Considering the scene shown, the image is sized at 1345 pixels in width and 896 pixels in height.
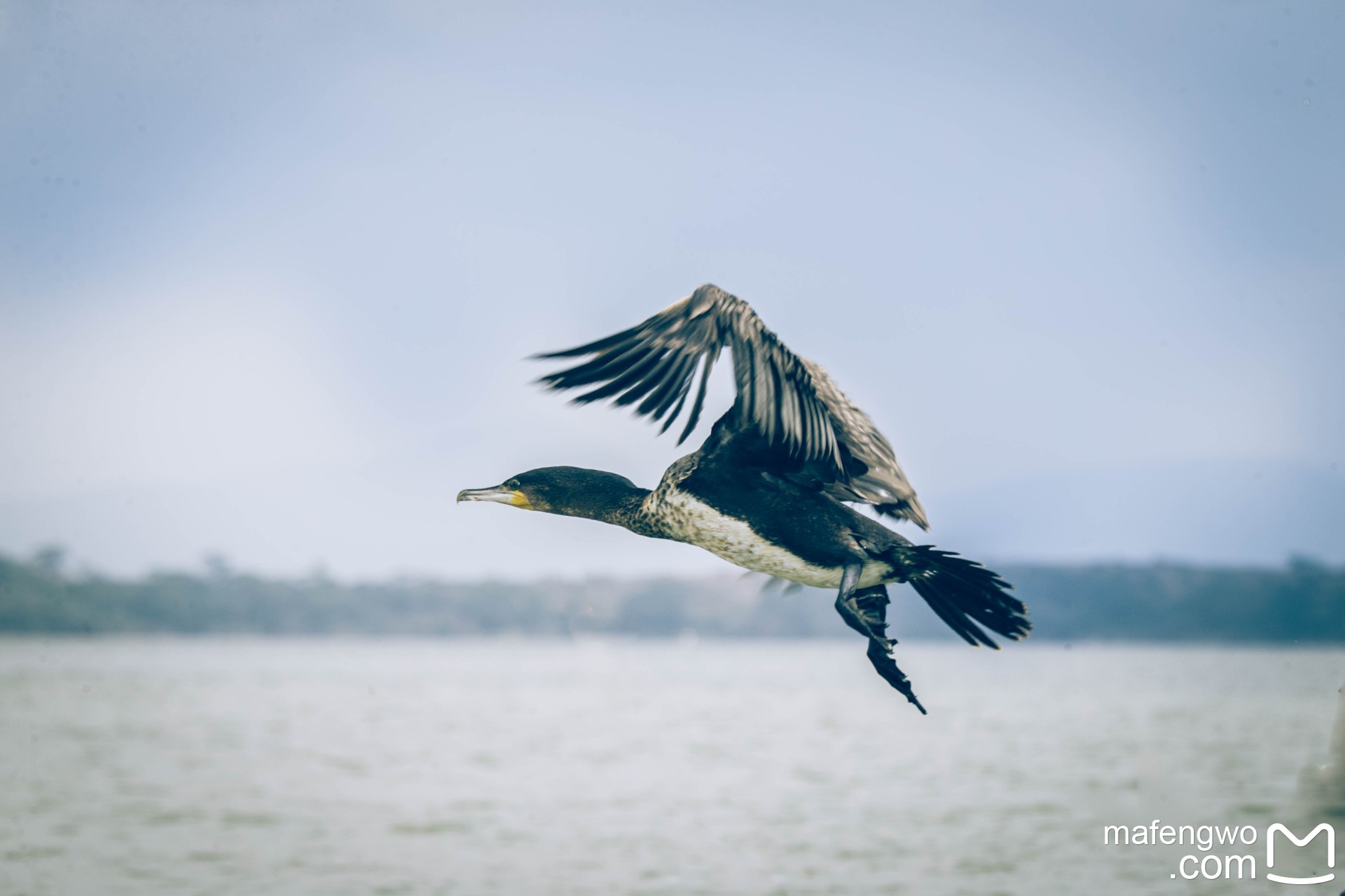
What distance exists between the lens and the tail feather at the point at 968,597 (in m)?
3.29

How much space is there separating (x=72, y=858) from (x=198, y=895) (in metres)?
7.48

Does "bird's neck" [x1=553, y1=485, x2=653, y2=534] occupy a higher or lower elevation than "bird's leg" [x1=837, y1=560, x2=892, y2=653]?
higher

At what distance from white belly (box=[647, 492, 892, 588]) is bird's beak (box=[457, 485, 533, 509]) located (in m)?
0.35

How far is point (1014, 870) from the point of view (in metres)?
41.2

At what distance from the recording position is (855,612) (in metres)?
2.89

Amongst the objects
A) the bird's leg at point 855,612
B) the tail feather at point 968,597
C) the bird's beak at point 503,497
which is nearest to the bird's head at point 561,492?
the bird's beak at point 503,497

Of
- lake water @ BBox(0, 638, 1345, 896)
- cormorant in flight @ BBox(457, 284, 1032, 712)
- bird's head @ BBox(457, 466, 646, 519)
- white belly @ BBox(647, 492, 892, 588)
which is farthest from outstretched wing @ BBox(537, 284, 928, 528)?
lake water @ BBox(0, 638, 1345, 896)

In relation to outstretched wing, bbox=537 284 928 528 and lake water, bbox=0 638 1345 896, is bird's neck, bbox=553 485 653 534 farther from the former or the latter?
lake water, bbox=0 638 1345 896

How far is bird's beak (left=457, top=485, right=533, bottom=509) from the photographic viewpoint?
10.3ft

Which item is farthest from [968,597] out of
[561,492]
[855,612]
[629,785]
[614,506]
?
[629,785]

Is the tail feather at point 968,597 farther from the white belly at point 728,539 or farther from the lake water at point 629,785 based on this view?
the lake water at point 629,785

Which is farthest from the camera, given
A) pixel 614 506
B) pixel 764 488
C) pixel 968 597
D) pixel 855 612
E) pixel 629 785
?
pixel 629 785

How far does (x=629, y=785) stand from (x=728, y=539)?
62707mm

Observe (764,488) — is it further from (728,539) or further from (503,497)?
(503,497)
